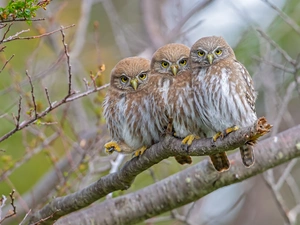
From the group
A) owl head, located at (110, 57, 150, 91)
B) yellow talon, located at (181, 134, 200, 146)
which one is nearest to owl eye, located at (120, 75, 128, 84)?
owl head, located at (110, 57, 150, 91)

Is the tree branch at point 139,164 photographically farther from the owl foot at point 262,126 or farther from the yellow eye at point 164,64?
the yellow eye at point 164,64

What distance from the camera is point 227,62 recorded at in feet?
17.3

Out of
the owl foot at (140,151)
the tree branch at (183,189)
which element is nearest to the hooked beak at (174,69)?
the owl foot at (140,151)

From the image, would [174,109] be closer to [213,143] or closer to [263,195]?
[213,143]

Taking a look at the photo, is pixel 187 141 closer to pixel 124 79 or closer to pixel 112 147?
pixel 112 147

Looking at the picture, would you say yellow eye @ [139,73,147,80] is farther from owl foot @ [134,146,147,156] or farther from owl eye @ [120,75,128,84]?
owl foot @ [134,146,147,156]

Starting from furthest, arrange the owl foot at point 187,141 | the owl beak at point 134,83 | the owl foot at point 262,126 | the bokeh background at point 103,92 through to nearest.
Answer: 1. the bokeh background at point 103,92
2. the owl beak at point 134,83
3. the owl foot at point 187,141
4. the owl foot at point 262,126

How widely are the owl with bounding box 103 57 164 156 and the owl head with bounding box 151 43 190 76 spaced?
154 millimetres

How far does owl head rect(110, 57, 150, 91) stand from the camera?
5.52 m

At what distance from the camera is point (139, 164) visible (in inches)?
192

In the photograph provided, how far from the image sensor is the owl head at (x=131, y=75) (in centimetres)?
552

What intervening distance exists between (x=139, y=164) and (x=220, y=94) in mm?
839

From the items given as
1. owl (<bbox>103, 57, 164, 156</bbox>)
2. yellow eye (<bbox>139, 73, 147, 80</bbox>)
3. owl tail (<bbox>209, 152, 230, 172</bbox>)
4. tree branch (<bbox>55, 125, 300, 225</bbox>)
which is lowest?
tree branch (<bbox>55, 125, 300, 225</bbox>)

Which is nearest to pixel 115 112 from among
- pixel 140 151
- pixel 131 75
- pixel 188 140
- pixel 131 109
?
pixel 131 109
